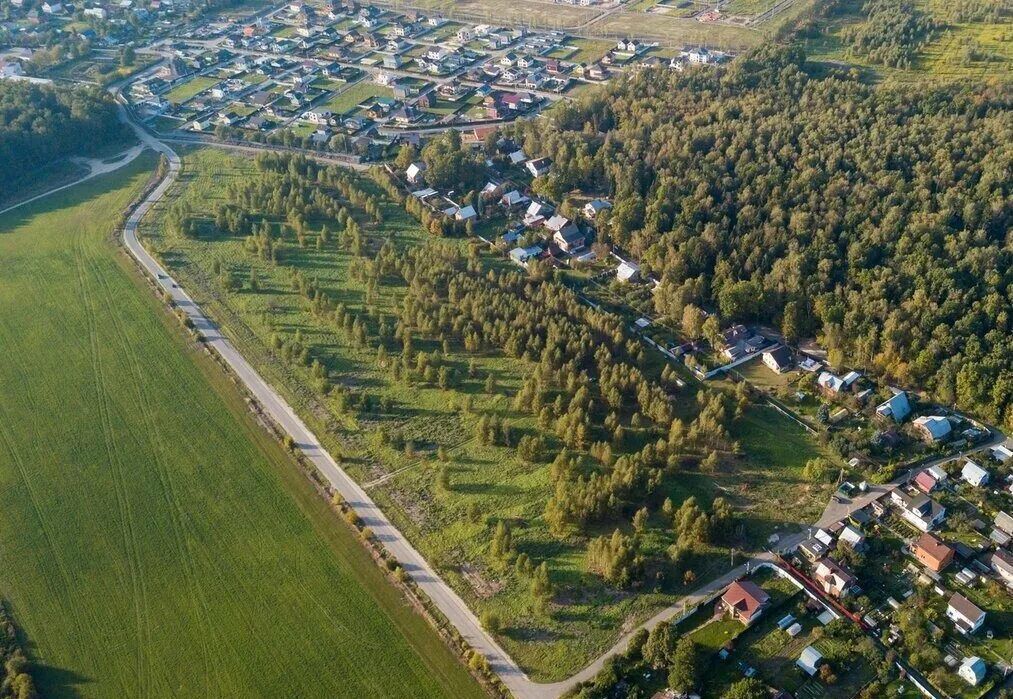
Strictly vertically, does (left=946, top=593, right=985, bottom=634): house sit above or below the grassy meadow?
below

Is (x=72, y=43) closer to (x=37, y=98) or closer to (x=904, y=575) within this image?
(x=37, y=98)

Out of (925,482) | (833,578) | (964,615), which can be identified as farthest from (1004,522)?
(833,578)

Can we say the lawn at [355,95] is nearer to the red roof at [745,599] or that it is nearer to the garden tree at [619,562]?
the garden tree at [619,562]

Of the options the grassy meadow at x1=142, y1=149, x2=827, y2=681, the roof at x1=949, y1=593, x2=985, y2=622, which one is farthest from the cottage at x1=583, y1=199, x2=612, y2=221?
the roof at x1=949, y1=593, x2=985, y2=622

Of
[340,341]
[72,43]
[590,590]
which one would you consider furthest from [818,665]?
[72,43]

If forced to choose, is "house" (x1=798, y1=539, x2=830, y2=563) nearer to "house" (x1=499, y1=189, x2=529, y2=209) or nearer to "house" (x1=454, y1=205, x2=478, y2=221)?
"house" (x1=454, y1=205, x2=478, y2=221)

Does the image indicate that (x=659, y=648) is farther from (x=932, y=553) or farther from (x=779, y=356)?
(x=779, y=356)

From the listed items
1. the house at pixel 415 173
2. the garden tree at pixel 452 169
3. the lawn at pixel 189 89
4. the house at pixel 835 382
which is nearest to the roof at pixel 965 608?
the house at pixel 835 382
